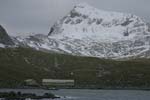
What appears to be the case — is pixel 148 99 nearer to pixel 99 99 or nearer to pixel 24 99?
pixel 99 99

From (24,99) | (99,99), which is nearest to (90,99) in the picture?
(99,99)

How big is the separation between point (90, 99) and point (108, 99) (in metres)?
7.64

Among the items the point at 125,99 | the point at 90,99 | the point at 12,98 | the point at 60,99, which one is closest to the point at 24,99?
the point at 12,98

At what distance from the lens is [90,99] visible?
567 ft

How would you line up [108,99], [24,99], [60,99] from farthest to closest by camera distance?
1. [108,99]
2. [60,99]
3. [24,99]

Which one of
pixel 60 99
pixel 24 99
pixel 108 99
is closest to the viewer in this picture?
pixel 24 99

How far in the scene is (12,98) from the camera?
152 meters

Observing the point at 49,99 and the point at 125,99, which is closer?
the point at 49,99

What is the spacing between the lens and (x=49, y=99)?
528ft

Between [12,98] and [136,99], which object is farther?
[136,99]

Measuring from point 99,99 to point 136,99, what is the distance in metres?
14.8

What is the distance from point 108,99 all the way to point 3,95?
38664 mm

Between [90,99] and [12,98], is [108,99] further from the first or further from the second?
[12,98]

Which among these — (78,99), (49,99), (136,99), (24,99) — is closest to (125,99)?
(136,99)
